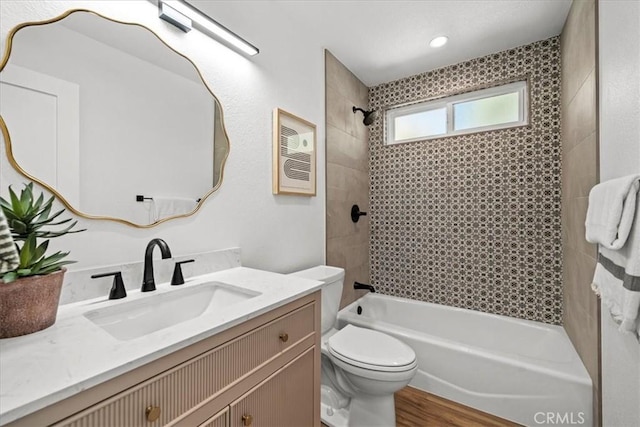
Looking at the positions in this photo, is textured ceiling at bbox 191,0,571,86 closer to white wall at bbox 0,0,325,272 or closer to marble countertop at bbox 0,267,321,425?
white wall at bbox 0,0,325,272

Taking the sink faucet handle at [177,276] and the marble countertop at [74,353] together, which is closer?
the marble countertop at [74,353]

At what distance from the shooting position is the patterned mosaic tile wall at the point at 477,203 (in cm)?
210

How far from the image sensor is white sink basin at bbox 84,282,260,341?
2.91 feet

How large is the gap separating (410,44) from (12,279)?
258 centimetres

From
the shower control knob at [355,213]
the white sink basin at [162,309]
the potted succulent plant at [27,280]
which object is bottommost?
the white sink basin at [162,309]

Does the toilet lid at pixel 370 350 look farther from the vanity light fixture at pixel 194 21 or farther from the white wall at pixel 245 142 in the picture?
the vanity light fixture at pixel 194 21

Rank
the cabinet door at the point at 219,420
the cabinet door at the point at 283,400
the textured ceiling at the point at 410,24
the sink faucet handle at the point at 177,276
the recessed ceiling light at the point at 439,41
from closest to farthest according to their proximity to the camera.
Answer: the cabinet door at the point at 219,420 < the cabinet door at the point at 283,400 < the sink faucet handle at the point at 177,276 < the textured ceiling at the point at 410,24 < the recessed ceiling light at the point at 439,41

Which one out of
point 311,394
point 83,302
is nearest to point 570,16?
point 311,394

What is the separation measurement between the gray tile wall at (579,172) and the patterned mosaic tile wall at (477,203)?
0.14m

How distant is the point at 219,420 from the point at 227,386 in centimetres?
8

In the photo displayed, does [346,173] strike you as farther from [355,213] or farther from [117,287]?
[117,287]

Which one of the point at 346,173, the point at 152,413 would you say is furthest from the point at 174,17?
the point at 346,173
